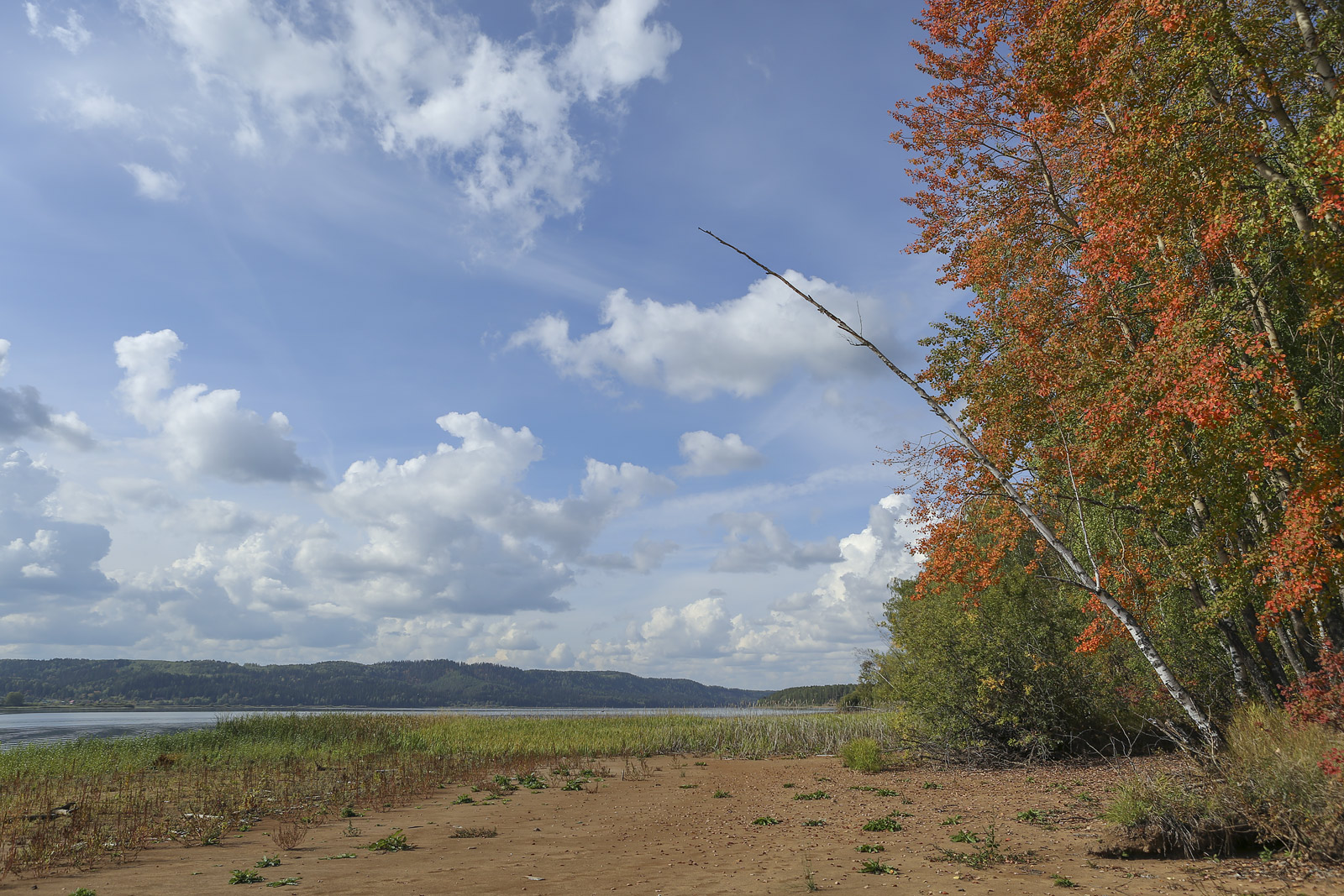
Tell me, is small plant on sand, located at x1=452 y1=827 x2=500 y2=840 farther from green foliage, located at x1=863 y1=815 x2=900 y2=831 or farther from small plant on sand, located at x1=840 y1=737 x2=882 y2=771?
small plant on sand, located at x1=840 y1=737 x2=882 y2=771

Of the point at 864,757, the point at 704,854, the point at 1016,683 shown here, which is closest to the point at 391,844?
the point at 704,854

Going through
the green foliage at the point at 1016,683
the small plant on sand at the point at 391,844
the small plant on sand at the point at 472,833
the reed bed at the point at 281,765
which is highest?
the green foliage at the point at 1016,683

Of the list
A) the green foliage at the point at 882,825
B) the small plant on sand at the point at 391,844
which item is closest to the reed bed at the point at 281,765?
the small plant on sand at the point at 391,844

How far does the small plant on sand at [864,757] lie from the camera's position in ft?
64.5

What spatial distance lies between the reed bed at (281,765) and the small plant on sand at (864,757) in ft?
6.66

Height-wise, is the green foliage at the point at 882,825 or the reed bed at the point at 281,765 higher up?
the green foliage at the point at 882,825

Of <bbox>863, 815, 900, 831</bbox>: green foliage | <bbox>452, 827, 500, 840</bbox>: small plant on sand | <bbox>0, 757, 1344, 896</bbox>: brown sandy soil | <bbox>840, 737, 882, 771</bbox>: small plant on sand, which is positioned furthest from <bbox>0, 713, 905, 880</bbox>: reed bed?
<bbox>863, 815, 900, 831</bbox>: green foliage

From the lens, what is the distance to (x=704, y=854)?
31.1 ft

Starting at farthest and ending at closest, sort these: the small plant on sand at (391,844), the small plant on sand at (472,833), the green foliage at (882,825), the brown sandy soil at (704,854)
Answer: the small plant on sand at (472,833) < the green foliage at (882,825) < the small plant on sand at (391,844) < the brown sandy soil at (704,854)

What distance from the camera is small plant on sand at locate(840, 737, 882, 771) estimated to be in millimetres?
19672

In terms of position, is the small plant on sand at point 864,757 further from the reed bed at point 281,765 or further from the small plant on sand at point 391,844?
the small plant on sand at point 391,844

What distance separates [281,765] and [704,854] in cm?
1588

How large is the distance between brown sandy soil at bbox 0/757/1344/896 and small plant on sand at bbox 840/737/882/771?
377cm

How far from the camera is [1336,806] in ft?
23.3
